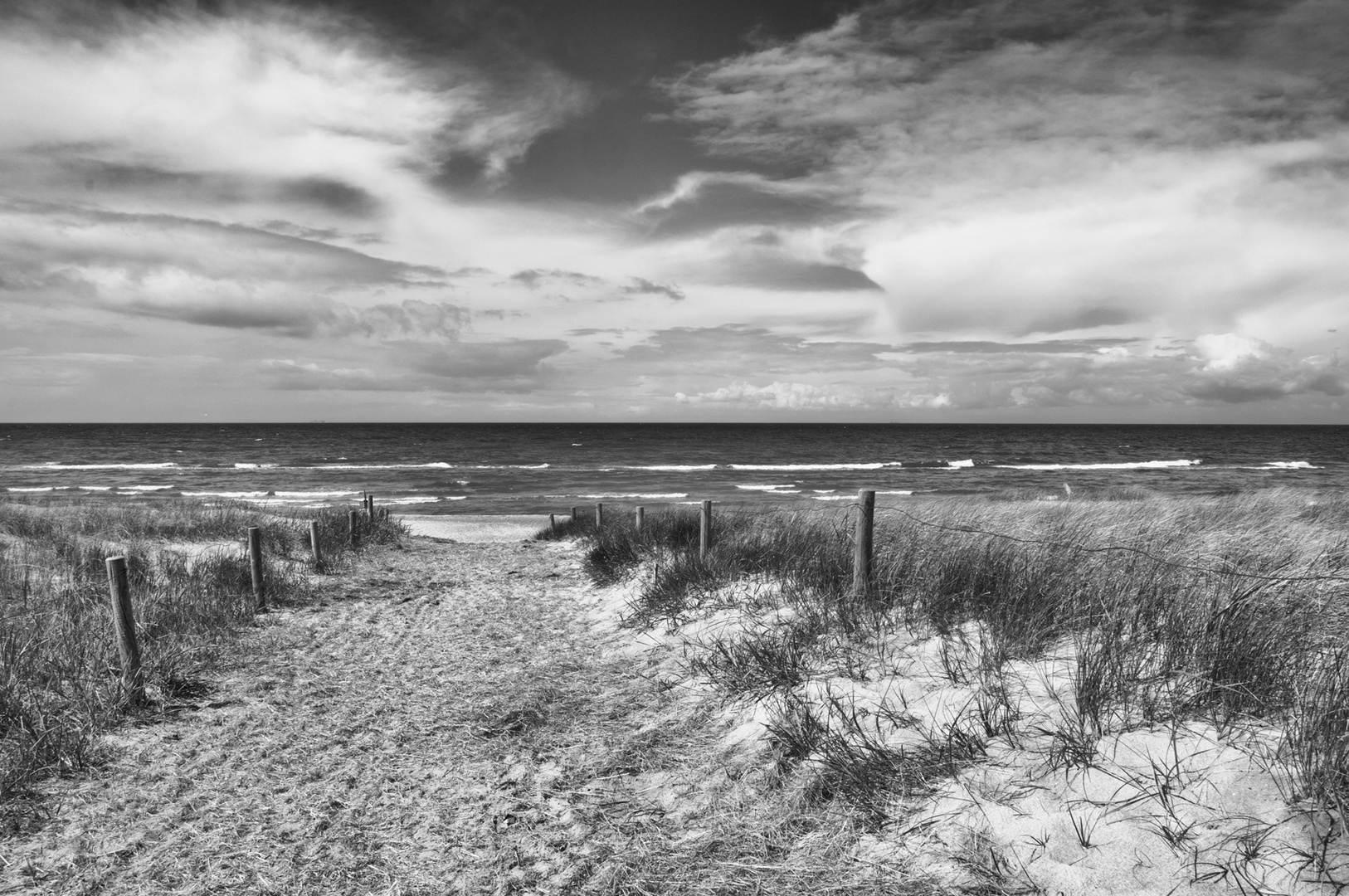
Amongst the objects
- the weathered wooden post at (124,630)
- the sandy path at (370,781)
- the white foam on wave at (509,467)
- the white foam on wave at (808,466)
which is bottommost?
the white foam on wave at (808,466)

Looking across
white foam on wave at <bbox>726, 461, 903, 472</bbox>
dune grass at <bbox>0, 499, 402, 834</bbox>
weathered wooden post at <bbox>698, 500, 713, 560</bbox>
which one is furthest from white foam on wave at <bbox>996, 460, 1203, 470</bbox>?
dune grass at <bbox>0, 499, 402, 834</bbox>

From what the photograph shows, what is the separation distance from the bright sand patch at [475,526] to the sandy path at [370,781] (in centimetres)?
1599

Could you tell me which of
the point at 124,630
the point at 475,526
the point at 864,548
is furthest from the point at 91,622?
the point at 475,526

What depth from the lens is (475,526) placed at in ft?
94.7

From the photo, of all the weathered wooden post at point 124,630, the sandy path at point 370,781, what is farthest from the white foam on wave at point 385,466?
the weathered wooden post at point 124,630

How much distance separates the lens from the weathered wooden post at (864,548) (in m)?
A: 6.91

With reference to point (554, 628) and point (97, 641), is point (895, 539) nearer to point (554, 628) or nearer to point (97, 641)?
point (554, 628)

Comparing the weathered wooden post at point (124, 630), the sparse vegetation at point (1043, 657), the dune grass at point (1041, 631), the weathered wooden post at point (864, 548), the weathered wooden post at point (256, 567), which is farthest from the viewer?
the weathered wooden post at point (256, 567)

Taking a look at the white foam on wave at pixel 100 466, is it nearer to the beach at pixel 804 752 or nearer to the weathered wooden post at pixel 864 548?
the beach at pixel 804 752

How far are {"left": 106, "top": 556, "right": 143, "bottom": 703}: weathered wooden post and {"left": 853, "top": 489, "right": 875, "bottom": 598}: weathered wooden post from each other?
6.83 metres

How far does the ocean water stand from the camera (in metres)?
40.2

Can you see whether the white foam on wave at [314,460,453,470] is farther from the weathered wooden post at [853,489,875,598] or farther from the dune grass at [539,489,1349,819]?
the weathered wooden post at [853,489,875,598]

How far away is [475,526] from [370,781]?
24398 mm

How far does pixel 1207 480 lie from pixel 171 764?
5390cm
